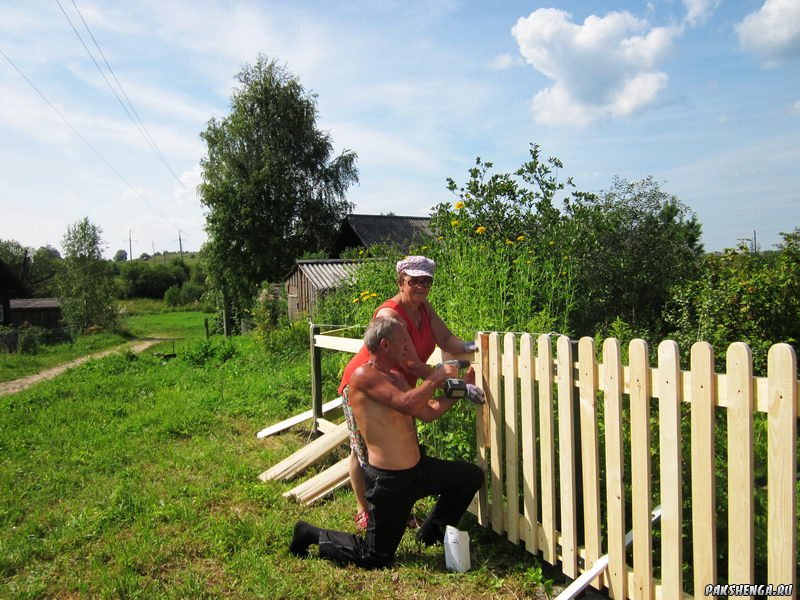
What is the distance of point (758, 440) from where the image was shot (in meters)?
3.61

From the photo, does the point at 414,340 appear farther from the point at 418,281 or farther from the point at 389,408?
the point at 389,408

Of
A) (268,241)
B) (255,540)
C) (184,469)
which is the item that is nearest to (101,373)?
(184,469)

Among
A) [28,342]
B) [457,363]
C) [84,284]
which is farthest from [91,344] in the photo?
[457,363]

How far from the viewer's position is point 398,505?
3166mm

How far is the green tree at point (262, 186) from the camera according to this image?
86.0 ft

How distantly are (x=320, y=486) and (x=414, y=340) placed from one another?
163 cm

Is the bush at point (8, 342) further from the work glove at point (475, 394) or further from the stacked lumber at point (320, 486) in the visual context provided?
the work glove at point (475, 394)

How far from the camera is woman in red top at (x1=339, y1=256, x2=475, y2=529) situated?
3.42 m

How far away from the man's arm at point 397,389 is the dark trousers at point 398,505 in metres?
0.39

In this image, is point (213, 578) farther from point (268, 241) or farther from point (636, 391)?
point (268, 241)

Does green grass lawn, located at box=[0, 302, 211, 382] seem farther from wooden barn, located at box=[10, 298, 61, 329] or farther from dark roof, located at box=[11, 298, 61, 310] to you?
dark roof, located at box=[11, 298, 61, 310]

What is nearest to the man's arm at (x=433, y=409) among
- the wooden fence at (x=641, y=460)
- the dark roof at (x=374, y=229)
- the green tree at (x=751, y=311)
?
the wooden fence at (x=641, y=460)

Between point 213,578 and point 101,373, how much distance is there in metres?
10.2

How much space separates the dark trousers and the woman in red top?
0.26 metres
